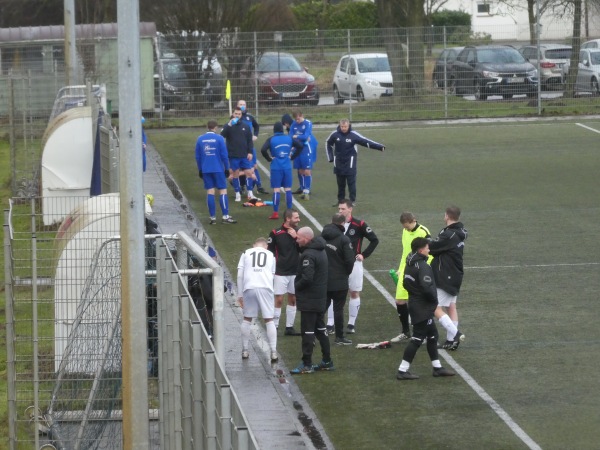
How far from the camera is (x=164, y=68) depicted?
125ft

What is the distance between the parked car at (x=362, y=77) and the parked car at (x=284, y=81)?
4.25 feet

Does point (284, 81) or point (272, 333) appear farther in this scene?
point (284, 81)

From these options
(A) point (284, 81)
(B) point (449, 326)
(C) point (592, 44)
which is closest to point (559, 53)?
(C) point (592, 44)

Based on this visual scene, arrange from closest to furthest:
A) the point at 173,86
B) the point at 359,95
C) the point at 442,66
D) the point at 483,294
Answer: the point at 483,294, the point at 173,86, the point at 442,66, the point at 359,95

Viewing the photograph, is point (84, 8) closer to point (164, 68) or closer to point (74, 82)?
point (164, 68)

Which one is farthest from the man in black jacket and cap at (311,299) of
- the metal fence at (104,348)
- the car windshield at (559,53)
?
the car windshield at (559,53)

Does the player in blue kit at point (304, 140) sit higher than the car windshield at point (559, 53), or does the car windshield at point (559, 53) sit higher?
the car windshield at point (559, 53)

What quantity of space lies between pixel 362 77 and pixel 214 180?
18.4m

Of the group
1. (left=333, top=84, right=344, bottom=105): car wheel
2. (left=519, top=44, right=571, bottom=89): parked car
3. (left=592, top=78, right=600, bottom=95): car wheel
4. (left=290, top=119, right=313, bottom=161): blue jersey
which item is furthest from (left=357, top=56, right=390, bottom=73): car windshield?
(left=290, top=119, right=313, bottom=161): blue jersey

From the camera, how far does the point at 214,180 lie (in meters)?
21.7

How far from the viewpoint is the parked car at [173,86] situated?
37.7 m

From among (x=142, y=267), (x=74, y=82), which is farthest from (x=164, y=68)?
(x=142, y=267)

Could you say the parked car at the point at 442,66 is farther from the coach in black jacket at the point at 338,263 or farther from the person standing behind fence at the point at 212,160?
the coach in black jacket at the point at 338,263

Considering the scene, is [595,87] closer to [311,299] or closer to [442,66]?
[442,66]
